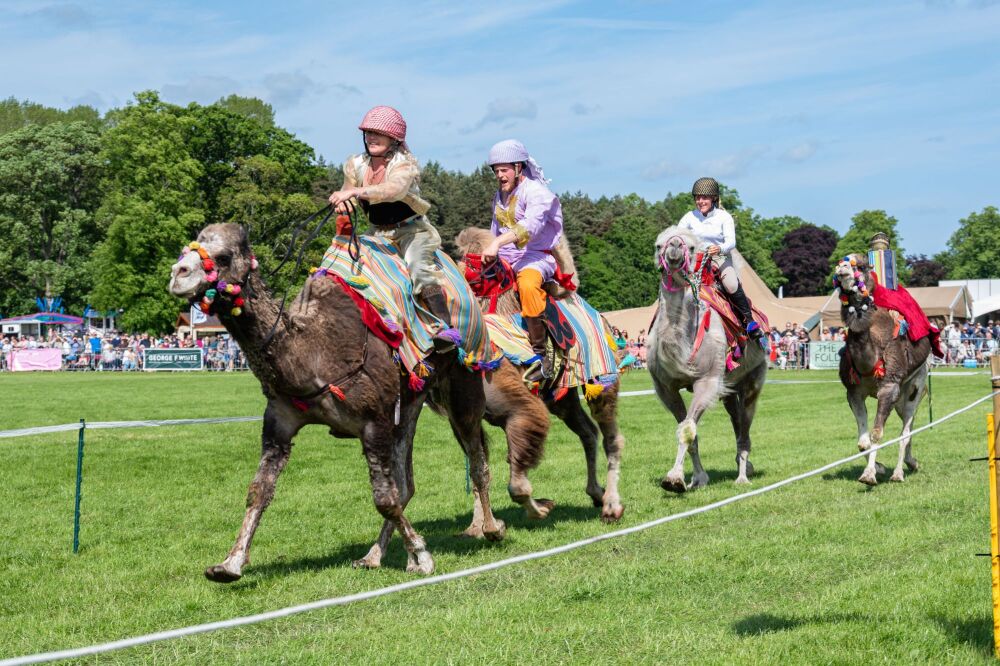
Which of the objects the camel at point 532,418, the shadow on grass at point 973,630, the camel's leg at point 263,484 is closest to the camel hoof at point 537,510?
the camel at point 532,418

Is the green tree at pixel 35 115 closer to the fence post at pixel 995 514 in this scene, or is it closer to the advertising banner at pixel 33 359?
the advertising banner at pixel 33 359

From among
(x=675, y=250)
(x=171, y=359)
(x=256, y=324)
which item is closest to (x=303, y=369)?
(x=256, y=324)

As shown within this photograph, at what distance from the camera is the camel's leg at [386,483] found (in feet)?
25.3

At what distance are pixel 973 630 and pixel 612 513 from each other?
4475 millimetres

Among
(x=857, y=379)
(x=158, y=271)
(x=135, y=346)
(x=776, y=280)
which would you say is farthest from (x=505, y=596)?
(x=776, y=280)

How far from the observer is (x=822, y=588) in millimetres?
7098

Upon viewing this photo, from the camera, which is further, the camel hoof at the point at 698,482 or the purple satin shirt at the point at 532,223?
the camel hoof at the point at 698,482

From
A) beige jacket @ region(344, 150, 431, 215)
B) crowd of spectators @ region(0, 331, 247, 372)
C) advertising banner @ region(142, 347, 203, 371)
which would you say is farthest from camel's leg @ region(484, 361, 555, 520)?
advertising banner @ region(142, 347, 203, 371)

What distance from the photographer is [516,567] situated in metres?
8.09

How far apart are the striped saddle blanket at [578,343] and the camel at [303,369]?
1.55 m

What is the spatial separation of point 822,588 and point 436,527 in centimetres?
413

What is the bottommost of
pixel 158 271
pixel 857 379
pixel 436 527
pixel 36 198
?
pixel 436 527

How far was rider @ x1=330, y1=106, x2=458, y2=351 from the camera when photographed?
27.0 ft

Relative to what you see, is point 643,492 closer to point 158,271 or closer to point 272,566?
point 272,566
